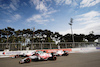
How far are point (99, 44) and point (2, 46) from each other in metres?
30.5

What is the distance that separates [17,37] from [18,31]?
2.93 metres

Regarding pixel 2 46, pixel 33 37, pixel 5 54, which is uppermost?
Answer: pixel 33 37

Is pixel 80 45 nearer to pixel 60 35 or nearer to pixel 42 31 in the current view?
pixel 42 31

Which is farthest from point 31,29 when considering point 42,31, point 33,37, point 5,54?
point 5,54

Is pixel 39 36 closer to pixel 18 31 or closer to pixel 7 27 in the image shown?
pixel 18 31

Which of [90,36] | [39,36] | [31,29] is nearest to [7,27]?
[31,29]

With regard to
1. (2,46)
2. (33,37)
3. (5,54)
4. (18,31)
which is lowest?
(5,54)

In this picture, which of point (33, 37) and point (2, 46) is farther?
point (33, 37)

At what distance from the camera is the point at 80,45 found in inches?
922

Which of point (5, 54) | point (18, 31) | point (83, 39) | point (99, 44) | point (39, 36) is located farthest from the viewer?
point (83, 39)

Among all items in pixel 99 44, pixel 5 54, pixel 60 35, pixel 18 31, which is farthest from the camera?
pixel 60 35

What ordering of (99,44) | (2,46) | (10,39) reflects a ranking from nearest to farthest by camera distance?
(2,46) → (99,44) → (10,39)

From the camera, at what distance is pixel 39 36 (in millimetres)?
37531

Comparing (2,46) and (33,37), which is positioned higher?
(33,37)
